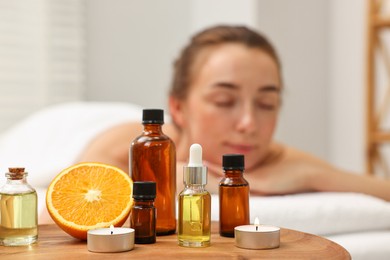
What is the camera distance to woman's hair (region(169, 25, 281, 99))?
174 centimetres

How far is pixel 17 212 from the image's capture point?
886mm

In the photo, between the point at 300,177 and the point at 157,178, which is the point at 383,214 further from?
the point at 157,178

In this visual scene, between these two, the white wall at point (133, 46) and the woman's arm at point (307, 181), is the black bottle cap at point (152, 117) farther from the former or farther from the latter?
→ the white wall at point (133, 46)

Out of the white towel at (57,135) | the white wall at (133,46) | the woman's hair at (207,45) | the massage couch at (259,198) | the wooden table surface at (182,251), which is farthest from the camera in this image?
the white wall at (133,46)

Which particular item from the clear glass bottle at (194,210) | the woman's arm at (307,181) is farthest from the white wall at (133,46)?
the clear glass bottle at (194,210)

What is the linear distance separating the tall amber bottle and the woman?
20.5 inches

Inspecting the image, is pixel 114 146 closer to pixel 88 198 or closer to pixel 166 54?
pixel 88 198

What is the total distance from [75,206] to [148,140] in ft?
0.46

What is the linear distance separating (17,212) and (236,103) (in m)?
0.86

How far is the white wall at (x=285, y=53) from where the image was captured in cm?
289

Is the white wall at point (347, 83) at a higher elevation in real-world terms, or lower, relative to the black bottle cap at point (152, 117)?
higher

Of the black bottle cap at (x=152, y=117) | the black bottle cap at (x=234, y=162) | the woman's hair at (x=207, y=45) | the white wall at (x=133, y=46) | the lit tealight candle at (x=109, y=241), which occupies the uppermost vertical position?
the white wall at (x=133, y=46)

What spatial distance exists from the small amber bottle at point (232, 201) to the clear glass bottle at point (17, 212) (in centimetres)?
26

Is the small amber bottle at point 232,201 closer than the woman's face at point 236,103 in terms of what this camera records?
Yes
